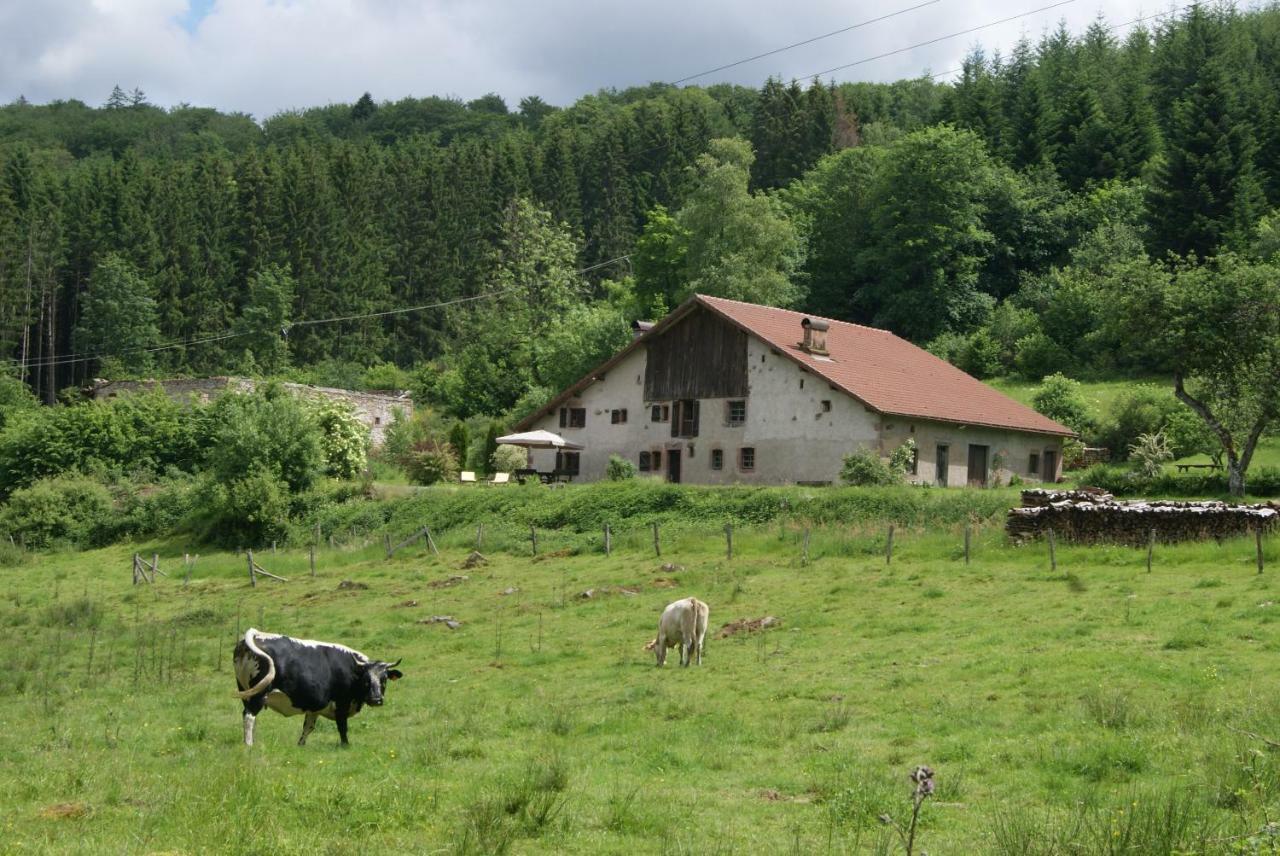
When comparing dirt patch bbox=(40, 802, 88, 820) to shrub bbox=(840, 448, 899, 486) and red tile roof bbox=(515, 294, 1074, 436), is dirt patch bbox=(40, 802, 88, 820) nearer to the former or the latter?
shrub bbox=(840, 448, 899, 486)

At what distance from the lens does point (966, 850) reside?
10.2 metres

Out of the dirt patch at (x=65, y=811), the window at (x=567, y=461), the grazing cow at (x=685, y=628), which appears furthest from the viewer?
the window at (x=567, y=461)

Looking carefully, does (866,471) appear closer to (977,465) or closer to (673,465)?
(977,465)

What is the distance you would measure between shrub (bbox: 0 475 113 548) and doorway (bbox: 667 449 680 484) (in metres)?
21.5

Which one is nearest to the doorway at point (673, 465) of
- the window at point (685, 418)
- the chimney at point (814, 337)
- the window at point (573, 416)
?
the window at point (685, 418)

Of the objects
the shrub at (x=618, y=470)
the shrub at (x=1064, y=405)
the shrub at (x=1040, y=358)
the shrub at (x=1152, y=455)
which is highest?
the shrub at (x=1040, y=358)

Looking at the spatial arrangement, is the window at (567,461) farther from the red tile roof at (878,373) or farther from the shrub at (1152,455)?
the shrub at (1152,455)

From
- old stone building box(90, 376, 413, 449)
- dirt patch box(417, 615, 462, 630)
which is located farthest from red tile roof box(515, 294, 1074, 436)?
dirt patch box(417, 615, 462, 630)

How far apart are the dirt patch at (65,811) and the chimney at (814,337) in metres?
39.5

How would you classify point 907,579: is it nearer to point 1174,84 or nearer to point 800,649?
point 800,649

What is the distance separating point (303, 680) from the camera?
15.2m

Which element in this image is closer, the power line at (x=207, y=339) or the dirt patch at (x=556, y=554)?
the dirt patch at (x=556, y=554)

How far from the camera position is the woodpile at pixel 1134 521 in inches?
1156

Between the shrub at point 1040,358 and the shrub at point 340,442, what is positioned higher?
the shrub at point 1040,358
